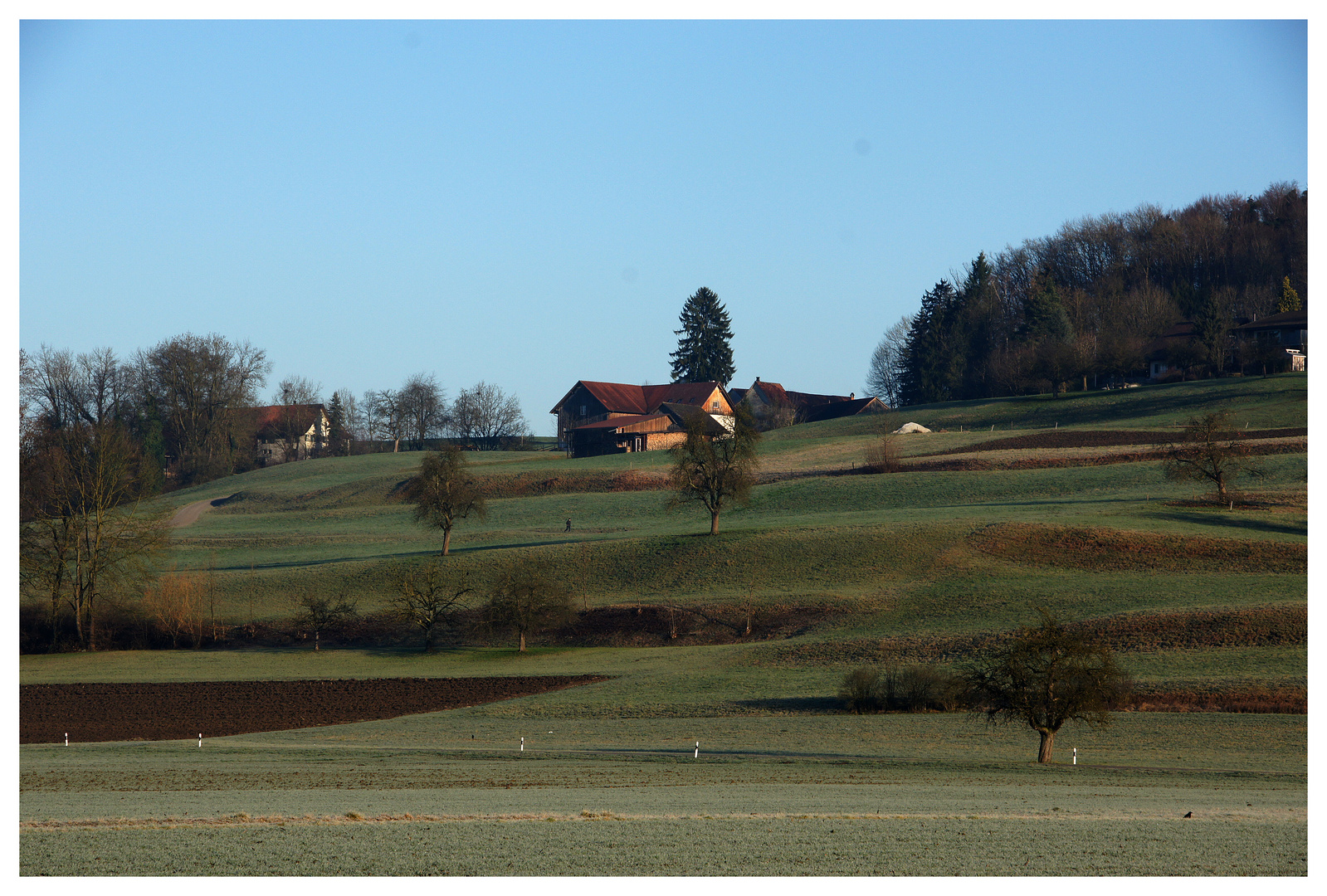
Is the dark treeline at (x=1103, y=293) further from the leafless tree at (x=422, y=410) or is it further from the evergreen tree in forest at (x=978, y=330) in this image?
the leafless tree at (x=422, y=410)

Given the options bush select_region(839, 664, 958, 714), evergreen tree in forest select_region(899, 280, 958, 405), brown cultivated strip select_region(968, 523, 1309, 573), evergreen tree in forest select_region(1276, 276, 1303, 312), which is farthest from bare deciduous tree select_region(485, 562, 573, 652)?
evergreen tree in forest select_region(1276, 276, 1303, 312)

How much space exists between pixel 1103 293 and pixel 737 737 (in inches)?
5090

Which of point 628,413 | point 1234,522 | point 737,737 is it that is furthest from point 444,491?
point 628,413

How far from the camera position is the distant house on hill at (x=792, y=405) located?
133m

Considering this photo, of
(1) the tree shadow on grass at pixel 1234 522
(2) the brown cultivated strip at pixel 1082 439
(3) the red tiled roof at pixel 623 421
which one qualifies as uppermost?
(3) the red tiled roof at pixel 623 421

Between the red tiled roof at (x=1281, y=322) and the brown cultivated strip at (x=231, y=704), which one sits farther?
the red tiled roof at (x=1281, y=322)

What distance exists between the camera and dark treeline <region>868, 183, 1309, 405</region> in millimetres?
120938

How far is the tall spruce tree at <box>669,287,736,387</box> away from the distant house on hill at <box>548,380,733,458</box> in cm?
1135

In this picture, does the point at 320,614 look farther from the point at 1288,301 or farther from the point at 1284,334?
the point at 1288,301

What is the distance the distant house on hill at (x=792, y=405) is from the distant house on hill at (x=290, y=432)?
Answer: 59443 millimetres

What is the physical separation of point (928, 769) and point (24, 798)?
700 inches

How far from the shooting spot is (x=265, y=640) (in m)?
47.6

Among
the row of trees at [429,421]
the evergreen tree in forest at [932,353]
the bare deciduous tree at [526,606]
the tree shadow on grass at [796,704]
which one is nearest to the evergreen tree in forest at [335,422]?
the row of trees at [429,421]

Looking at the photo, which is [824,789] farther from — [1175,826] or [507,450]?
[507,450]
